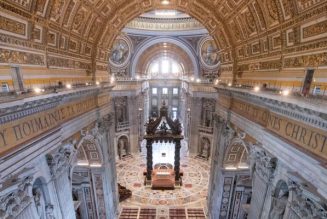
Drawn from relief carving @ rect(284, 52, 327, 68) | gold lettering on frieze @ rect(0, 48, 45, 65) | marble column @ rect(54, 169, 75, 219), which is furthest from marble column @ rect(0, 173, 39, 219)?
relief carving @ rect(284, 52, 327, 68)

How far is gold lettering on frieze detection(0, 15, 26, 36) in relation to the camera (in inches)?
200

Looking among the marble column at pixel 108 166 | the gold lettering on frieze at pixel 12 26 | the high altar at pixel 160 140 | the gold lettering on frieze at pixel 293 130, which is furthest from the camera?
the high altar at pixel 160 140

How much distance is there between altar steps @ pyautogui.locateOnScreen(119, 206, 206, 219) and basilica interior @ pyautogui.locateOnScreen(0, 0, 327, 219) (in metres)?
0.10

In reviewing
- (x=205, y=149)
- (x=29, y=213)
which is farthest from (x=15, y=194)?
(x=205, y=149)

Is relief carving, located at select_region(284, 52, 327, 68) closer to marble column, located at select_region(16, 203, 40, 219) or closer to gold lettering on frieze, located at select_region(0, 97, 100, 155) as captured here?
gold lettering on frieze, located at select_region(0, 97, 100, 155)

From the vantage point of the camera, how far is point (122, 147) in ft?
75.5

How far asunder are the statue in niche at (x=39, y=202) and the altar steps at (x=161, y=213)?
8.01 metres

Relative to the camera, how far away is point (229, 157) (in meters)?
11.2

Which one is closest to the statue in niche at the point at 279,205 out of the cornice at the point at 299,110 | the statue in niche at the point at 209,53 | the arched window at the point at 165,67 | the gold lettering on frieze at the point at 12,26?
the cornice at the point at 299,110

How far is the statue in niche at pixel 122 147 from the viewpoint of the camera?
2264 cm

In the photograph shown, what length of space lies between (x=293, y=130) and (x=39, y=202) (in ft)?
22.0

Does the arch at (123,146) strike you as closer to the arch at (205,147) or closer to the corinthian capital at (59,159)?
the arch at (205,147)

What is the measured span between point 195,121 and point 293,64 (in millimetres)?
17229

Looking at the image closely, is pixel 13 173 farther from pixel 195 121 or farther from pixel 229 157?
pixel 195 121
